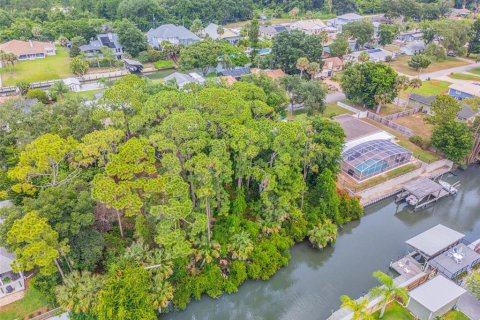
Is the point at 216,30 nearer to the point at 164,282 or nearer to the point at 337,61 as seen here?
the point at 337,61

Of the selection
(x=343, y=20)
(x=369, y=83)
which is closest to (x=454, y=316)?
(x=369, y=83)

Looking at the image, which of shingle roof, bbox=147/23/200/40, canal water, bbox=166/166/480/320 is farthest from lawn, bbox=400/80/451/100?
shingle roof, bbox=147/23/200/40

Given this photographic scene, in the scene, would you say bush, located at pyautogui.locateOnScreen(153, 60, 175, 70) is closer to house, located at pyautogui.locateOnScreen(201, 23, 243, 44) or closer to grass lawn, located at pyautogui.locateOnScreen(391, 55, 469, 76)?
house, located at pyautogui.locateOnScreen(201, 23, 243, 44)

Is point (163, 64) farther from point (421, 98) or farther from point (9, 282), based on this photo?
point (9, 282)

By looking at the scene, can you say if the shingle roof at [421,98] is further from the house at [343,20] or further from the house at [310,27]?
the house at [343,20]

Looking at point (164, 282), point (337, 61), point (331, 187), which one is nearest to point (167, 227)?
point (164, 282)
